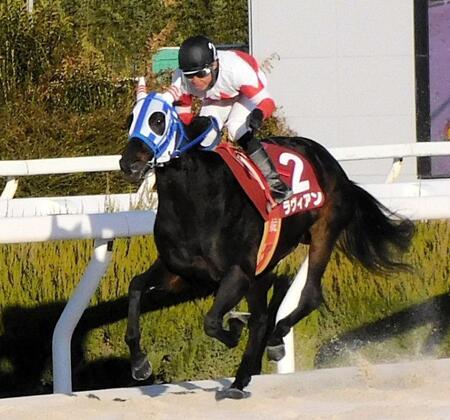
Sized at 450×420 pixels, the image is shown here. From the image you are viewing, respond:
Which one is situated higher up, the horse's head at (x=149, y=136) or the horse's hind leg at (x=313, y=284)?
the horse's head at (x=149, y=136)

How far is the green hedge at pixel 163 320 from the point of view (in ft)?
20.2

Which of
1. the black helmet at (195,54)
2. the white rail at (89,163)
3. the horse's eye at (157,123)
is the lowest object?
the white rail at (89,163)

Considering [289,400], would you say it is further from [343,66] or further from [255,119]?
[343,66]

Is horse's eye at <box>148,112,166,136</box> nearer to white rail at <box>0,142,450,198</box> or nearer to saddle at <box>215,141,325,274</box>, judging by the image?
saddle at <box>215,141,325,274</box>

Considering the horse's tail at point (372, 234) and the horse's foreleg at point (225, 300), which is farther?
the horse's tail at point (372, 234)

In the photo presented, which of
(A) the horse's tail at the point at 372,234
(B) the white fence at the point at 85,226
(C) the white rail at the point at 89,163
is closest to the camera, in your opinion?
(B) the white fence at the point at 85,226

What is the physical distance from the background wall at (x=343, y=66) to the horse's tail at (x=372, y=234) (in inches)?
204

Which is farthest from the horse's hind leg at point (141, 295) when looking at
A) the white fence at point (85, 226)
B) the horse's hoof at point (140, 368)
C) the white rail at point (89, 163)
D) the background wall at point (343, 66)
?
the background wall at point (343, 66)

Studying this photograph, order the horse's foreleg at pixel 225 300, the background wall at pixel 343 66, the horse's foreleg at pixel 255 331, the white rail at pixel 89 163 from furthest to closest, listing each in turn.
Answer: the background wall at pixel 343 66 < the white rail at pixel 89 163 < the horse's foreleg at pixel 255 331 < the horse's foreleg at pixel 225 300

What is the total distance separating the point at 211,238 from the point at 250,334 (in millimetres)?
683

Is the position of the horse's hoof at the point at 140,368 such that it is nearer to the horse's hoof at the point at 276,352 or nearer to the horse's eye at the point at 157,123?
the horse's hoof at the point at 276,352

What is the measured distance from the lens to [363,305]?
6707 millimetres

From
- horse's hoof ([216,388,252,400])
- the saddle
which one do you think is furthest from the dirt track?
the saddle

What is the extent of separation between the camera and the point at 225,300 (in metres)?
5.07
